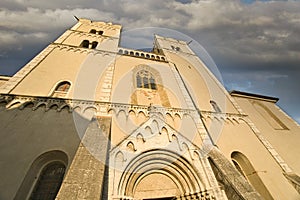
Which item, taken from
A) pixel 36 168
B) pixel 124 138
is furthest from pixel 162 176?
pixel 36 168

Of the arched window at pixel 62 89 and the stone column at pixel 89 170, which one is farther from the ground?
the arched window at pixel 62 89

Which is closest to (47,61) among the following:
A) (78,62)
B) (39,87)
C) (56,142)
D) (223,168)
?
(78,62)

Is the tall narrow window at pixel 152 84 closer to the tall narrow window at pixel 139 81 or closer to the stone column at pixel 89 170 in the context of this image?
the tall narrow window at pixel 139 81

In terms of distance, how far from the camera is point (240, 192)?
17.1ft

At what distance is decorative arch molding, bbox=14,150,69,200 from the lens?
17.4 ft

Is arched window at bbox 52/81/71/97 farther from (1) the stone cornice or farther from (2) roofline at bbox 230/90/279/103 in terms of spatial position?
(2) roofline at bbox 230/90/279/103

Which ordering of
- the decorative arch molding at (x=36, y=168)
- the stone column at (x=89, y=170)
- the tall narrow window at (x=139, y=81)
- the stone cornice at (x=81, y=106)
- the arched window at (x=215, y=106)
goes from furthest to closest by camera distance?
Answer: 1. the arched window at (x=215, y=106)
2. the tall narrow window at (x=139, y=81)
3. the stone cornice at (x=81, y=106)
4. the decorative arch molding at (x=36, y=168)
5. the stone column at (x=89, y=170)

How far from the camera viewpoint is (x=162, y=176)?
22.5 feet

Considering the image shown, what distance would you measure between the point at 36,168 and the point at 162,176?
5298mm

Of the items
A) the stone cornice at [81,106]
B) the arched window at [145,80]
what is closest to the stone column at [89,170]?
the stone cornice at [81,106]

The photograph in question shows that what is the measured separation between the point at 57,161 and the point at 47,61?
6.82m

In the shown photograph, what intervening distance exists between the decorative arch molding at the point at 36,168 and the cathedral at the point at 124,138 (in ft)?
0.12

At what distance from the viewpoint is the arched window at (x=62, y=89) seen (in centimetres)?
835

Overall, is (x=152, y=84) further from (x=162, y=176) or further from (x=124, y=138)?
(x=162, y=176)
